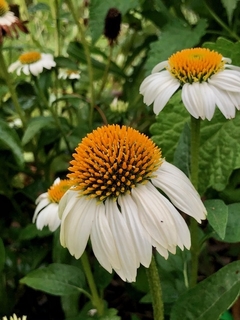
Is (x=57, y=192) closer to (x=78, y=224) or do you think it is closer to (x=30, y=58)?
(x=78, y=224)

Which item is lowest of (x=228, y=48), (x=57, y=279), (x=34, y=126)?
(x=57, y=279)

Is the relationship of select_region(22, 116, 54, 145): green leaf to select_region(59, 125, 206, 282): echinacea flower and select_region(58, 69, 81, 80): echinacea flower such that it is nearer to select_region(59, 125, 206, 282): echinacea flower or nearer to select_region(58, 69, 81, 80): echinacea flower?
select_region(58, 69, 81, 80): echinacea flower

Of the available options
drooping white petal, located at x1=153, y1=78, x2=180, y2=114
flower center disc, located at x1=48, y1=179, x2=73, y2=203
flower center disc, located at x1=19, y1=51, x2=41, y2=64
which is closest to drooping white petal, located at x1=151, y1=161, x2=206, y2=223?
drooping white petal, located at x1=153, y1=78, x2=180, y2=114

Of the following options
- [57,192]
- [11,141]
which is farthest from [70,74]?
[57,192]

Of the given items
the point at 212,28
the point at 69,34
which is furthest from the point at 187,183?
the point at 69,34

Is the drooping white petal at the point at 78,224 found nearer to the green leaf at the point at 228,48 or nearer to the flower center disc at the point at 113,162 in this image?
the flower center disc at the point at 113,162
